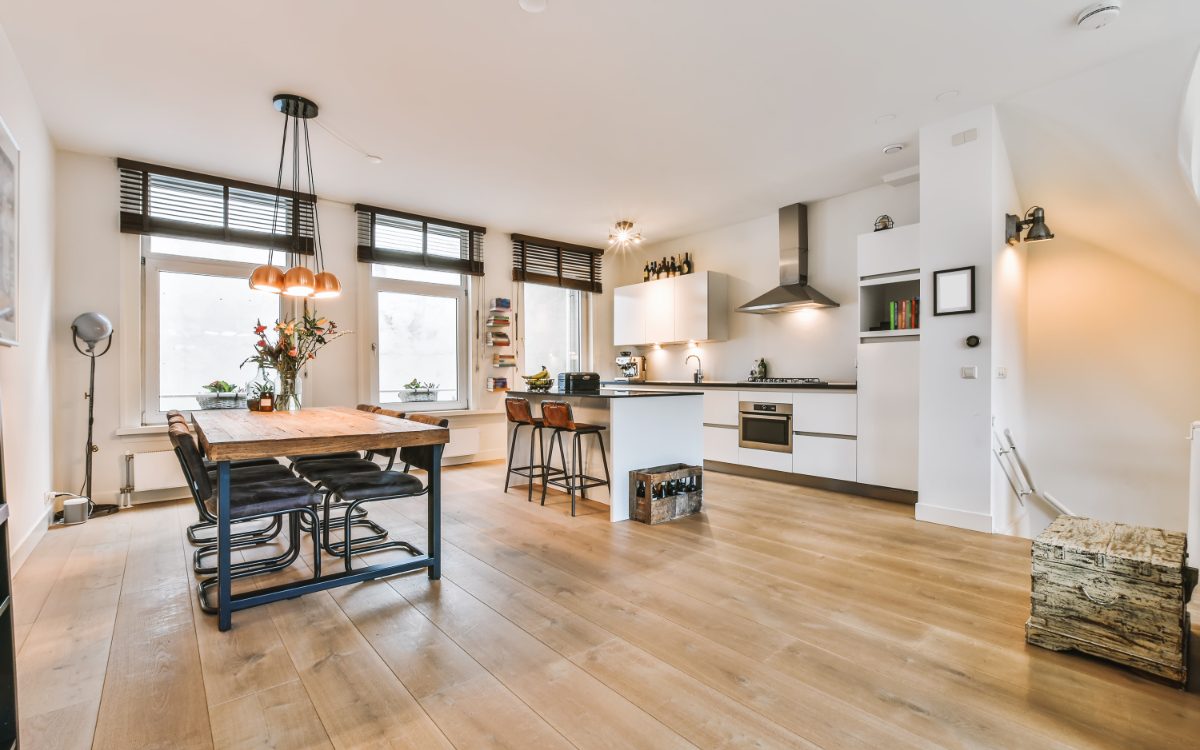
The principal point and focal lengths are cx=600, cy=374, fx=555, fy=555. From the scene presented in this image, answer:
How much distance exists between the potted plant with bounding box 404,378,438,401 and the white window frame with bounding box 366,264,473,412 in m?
0.04

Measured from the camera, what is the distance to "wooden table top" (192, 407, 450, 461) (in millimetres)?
2201

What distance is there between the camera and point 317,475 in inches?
123

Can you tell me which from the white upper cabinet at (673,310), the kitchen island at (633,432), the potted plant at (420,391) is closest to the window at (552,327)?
the white upper cabinet at (673,310)

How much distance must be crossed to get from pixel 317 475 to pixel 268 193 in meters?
3.15

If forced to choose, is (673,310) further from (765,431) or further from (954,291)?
(954,291)

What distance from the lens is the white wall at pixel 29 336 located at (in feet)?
9.43

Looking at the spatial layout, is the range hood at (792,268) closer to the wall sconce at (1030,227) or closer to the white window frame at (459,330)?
the wall sconce at (1030,227)

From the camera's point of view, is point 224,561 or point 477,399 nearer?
point 224,561

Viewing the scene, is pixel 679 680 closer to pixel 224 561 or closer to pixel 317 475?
pixel 224 561

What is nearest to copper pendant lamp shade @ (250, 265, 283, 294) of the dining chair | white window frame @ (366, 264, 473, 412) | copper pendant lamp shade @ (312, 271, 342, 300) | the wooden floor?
copper pendant lamp shade @ (312, 271, 342, 300)

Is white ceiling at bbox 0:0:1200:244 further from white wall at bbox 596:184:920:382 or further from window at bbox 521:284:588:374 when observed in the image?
window at bbox 521:284:588:374

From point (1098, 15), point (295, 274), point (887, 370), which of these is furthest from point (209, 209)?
point (1098, 15)

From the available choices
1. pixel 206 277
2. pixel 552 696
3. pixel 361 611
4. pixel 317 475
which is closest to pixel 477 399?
pixel 206 277

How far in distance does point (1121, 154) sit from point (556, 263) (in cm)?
514
